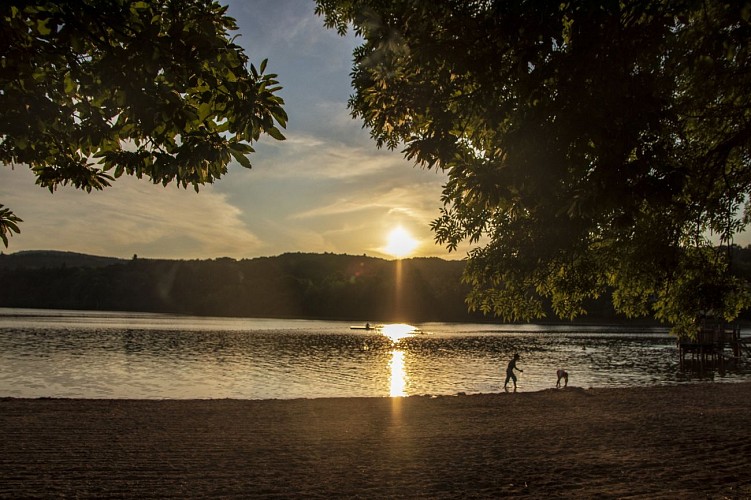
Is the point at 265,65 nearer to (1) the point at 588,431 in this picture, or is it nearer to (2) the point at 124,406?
(1) the point at 588,431

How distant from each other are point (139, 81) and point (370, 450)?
31.1ft

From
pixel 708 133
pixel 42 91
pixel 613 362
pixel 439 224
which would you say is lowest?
pixel 613 362

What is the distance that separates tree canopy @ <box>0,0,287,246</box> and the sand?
5420 millimetres

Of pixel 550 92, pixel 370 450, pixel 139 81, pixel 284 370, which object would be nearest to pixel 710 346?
pixel 284 370

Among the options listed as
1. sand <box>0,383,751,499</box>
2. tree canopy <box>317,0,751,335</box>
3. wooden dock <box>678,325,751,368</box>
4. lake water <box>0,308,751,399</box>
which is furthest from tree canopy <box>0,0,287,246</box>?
wooden dock <box>678,325,751,368</box>

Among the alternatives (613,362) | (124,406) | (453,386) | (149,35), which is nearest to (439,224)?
(149,35)

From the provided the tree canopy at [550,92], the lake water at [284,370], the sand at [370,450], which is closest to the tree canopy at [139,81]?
the tree canopy at [550,92]

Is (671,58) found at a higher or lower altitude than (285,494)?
higher

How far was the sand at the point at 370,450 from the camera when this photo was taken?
9.54m

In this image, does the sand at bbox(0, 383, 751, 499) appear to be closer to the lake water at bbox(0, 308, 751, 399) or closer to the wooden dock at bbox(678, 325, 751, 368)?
the lake water at bbox(0, 308, 751, 399)

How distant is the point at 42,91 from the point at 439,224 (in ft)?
27.3

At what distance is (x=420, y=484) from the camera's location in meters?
9.82

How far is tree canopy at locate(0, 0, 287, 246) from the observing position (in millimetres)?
6027

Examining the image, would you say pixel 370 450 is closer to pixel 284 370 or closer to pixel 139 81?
pixel 139 81
